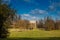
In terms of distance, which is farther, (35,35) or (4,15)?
(4,15)

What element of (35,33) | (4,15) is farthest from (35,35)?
(4,15)

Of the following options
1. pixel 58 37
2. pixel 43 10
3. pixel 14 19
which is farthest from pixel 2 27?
pixel 58 37

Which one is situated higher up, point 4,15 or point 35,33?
point 4,15

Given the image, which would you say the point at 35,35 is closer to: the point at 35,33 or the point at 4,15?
the point at 35,33

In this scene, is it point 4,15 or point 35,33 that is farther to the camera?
point 4,15

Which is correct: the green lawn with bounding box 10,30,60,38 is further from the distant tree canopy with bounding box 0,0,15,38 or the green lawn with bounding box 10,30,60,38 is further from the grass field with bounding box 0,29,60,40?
the distant tree canopy with bounding box 0,0,15,38

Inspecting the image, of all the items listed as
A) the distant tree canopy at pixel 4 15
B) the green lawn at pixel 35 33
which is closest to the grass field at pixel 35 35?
the green lawn at pixel 35 33

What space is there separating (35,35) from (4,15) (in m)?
1.53

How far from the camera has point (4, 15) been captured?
5.03 meters

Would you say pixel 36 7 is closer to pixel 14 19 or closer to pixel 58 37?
pixel 14 19

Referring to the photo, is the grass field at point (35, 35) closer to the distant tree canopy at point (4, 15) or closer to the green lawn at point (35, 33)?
the green lawn at point (35, 33)

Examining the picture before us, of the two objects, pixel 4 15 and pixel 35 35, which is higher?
pixel 4 15

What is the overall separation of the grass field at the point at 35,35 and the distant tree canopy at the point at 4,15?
44 cm

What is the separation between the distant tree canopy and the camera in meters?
5.01
